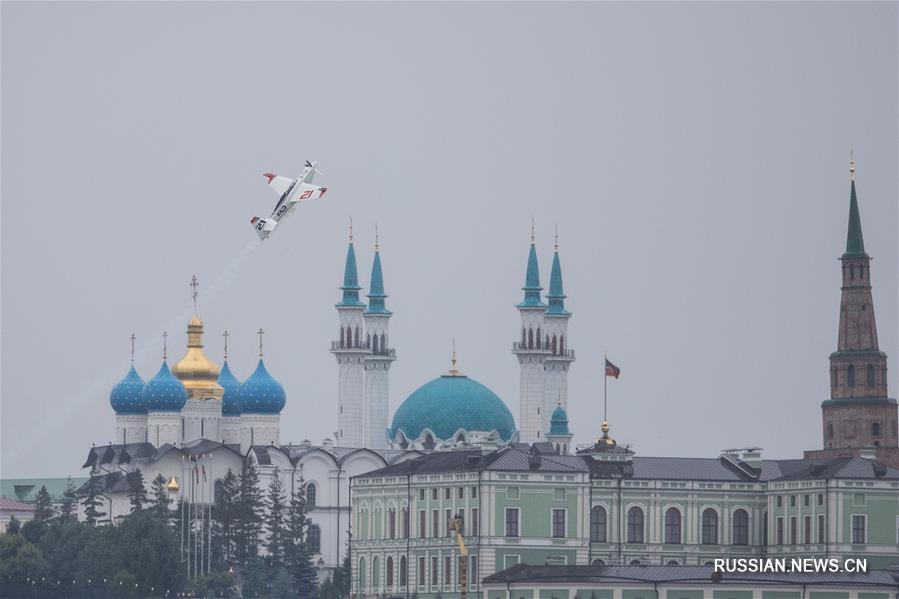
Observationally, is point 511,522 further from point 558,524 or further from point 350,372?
point 350,372

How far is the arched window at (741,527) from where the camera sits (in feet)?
443

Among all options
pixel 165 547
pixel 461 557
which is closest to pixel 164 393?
pixel 165 547

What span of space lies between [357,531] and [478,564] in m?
11.9

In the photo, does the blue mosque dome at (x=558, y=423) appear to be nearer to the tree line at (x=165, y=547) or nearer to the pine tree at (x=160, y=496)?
the tree line at (x=165, y=547)

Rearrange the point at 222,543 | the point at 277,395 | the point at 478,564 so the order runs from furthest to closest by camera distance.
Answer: the point at 277,395 → the point at 222,543 → the point at 478,564

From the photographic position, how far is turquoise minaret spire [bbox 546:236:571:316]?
181125 mm

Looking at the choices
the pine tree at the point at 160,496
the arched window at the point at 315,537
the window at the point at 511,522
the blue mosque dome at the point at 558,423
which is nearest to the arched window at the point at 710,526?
the window at the point at 511,522

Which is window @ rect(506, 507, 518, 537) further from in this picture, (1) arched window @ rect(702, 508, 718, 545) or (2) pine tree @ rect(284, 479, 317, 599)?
(2) pine tree @ rect(284, 479, 317, 599)

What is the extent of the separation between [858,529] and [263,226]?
3022 centimetres

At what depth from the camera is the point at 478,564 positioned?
128 m

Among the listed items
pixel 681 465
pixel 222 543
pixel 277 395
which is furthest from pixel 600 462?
pixel 277 395

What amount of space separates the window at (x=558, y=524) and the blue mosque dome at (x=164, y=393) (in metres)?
44.6

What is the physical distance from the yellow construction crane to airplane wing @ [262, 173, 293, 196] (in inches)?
577

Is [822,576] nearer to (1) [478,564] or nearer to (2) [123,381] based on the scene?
(1) [478,564]
